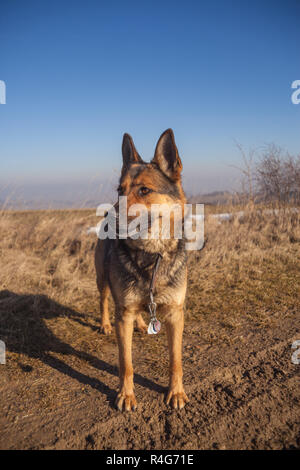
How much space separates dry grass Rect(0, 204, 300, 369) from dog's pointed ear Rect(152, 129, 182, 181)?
87.5 inches

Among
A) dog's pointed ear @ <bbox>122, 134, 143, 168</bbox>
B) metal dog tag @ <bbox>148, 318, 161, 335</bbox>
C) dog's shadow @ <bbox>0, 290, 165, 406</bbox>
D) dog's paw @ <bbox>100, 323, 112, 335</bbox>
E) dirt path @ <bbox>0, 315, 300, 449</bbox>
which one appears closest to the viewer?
dirt path @ <bbox>0, 315, 300, 449</bbox>

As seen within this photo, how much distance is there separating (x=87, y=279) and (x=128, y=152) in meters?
3.34

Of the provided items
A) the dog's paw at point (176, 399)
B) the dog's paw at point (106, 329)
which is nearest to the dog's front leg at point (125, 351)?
the dog's paw at point (176, 399)

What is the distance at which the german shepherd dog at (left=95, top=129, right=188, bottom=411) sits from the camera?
2627 mm

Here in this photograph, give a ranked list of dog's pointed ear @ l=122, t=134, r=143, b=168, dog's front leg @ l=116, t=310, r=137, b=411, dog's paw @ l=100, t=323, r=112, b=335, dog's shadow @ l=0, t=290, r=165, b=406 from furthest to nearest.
→ 1. dog's paw @ l=100, t=323, r=112, b=335
2. dog's pointed ear @ l=122, t=134, r=143, b=168
3. dog's shadow @ l=0, t=290, r=165, b=406
4. dog's front leg @ l=116, t=310, r=137, b=411

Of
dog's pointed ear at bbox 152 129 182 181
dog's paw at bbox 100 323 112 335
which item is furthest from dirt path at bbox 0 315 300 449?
dog's pointed ear at bbox 152 129 182 181

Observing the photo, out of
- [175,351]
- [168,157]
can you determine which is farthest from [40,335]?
[168,157]

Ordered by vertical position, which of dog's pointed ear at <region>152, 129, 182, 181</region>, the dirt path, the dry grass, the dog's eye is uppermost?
dog's pointed ear at <region>152, 129, 182, 181</region>

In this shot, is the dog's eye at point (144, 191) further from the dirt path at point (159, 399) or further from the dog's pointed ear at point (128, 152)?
the dirt path at point (159, 399)

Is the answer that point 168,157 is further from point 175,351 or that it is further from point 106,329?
point 106,329

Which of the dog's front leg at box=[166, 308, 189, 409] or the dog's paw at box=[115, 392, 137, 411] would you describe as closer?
the dog's paw at box=[115, 392, 137, 411]

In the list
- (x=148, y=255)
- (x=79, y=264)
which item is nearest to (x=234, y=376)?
(x=148, y=255)

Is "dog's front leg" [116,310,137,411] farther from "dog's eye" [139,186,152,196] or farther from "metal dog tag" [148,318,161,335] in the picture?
"dog's eye" [139,186,152,196]

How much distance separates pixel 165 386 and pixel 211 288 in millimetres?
2787
